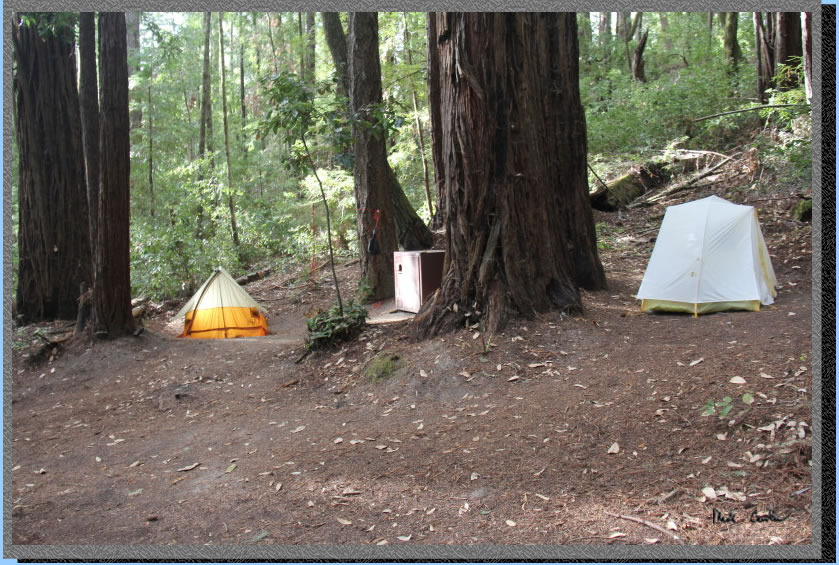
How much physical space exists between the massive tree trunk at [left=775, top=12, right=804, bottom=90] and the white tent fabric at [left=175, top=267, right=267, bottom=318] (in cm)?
1064

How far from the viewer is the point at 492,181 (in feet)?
19.4

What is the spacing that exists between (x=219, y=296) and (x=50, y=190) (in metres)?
2.96

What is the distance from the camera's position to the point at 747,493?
2938mm

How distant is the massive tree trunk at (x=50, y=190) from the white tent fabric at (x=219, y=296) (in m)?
1.69

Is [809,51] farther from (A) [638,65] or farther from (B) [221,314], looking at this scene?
(A) [638,65]

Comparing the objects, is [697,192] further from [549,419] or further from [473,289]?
[549,419]

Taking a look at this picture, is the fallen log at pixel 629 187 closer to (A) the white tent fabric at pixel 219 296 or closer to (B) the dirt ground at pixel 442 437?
(B) the dirt ground at pixel 442 437

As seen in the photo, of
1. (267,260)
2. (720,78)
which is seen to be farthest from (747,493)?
(267,260)

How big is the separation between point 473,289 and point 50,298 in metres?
6.92

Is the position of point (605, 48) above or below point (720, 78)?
above

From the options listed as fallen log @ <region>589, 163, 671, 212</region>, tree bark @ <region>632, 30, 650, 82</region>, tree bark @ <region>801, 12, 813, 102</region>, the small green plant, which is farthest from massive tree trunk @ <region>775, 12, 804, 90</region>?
the small green plant

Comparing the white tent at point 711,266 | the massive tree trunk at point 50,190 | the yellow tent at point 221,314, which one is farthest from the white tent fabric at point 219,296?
the white tent at point 711,266

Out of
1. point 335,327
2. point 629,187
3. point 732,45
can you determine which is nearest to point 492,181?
point 335,327
